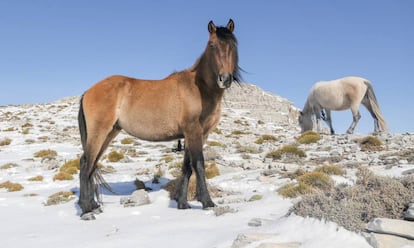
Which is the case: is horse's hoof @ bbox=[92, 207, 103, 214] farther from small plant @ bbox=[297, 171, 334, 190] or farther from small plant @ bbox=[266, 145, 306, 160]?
small plant @ bbox=[266, 145, 306, 160]

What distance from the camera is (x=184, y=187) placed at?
22.7 ft

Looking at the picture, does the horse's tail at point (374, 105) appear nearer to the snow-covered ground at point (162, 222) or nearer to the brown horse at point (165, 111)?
the snow-covered ground at point (162, 222)

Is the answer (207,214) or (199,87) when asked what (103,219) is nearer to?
(207,214)

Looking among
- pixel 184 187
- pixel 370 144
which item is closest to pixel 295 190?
pixel 184 187

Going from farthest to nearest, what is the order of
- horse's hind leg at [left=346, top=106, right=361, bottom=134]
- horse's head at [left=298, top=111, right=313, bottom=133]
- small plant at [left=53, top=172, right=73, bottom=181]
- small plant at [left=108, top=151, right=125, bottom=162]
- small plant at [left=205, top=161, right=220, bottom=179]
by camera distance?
horse's head at [left=298, top=111, right=313, bottom=133], horse's hind leg at [left=346, top=106, right=361, bottom=134], small plant at [left=108, top=151, right=125, bottom=162], small plant at [left=53, top=172, right=73, bottom=181], small plant at [left=205, top=161, right=220, bottom=179]

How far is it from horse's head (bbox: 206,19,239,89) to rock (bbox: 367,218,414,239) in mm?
3034

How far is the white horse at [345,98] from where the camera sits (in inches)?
791

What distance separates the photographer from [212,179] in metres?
9.44

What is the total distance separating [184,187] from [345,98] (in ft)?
52.1

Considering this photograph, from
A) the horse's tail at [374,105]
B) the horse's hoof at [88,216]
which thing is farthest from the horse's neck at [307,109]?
the horse's hoof at [88,216]

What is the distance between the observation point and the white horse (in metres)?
20.1

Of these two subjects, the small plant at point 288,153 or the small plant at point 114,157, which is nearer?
the small plant at point 288,153

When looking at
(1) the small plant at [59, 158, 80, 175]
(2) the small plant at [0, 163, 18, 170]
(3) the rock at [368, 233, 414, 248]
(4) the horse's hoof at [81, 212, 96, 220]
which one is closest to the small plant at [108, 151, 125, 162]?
(1) the small plant at [59, 158, 80, 175]

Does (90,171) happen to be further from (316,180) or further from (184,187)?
(316,180)
